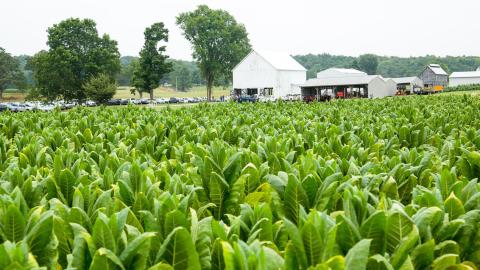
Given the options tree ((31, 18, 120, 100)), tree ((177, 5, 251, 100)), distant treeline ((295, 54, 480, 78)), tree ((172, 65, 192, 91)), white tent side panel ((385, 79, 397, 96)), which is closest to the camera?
tree ((31, 18, 120, 100))

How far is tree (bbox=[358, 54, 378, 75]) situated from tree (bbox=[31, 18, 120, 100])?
110m

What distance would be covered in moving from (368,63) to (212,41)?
88951mm

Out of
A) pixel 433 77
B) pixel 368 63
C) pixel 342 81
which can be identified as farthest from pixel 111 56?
pixel 368 63

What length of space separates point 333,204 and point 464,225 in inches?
35.8

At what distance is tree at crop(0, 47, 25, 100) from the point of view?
334 feet

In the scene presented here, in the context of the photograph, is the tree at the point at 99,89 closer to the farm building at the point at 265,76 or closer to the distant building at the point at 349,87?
the farm building at the point at 265,76

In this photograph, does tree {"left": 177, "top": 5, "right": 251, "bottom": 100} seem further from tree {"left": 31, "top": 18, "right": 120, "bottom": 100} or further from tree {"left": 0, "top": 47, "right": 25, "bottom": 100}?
tree {"left": 0, "top": 47, "right": 25, "bottom": 100}

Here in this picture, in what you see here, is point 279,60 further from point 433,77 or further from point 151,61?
point 433,77

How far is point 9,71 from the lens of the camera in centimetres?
10344

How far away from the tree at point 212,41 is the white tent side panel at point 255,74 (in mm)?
11137

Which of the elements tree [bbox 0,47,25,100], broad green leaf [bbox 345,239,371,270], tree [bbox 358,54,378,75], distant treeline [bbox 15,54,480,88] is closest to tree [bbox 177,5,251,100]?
tree [bbox 0,47,25,100]

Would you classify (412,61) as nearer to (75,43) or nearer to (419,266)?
(75,43)

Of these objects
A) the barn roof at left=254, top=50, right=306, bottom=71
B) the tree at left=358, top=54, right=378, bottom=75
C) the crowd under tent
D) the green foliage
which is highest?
the tree at left=358, top=54, right=378, bottom=75

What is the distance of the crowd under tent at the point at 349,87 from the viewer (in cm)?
7544
